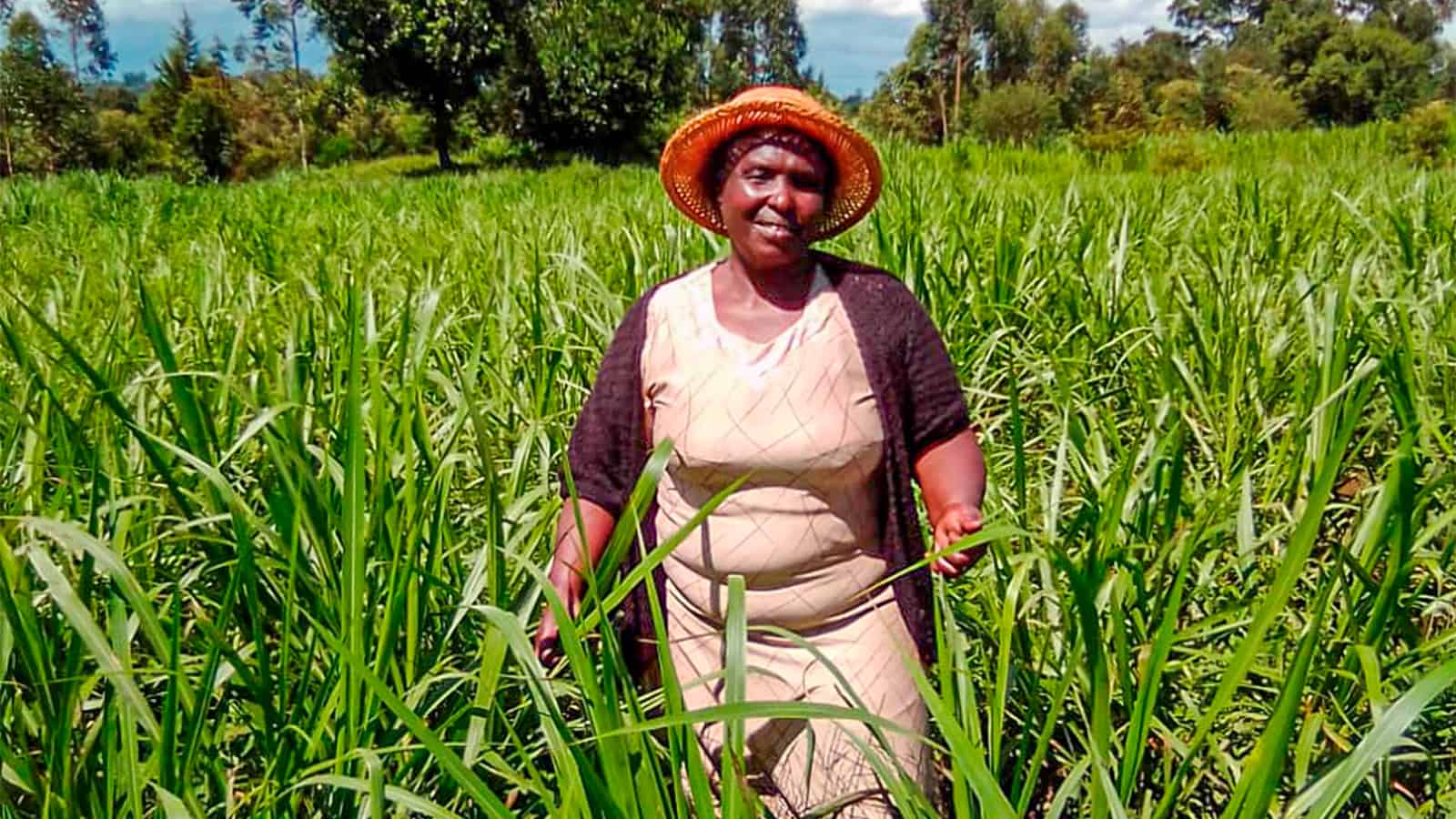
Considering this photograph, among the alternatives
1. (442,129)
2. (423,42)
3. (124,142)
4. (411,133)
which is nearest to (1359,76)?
(442,129)

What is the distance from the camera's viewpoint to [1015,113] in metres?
34.2

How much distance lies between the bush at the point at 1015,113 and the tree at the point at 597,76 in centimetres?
1306

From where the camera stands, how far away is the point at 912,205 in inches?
118

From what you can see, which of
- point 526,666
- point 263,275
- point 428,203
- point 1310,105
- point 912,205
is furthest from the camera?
point 1310,105

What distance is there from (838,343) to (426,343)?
0.65 metres

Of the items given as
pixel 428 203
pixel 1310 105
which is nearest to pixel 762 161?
pixel 428 203

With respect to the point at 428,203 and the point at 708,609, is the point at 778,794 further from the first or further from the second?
the point at 428,203

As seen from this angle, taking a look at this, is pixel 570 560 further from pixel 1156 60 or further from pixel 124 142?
pixel 1156 60

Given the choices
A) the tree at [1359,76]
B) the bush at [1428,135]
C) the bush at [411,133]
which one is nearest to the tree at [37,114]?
the bush at [411,133]

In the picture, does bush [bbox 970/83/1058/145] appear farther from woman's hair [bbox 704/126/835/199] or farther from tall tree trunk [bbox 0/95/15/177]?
woman's hair [bbox 704/126/835/199]

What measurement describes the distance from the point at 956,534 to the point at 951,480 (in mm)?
75

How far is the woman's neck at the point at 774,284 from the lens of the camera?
1191mm

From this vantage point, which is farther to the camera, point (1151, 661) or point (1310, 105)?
point (1310, 105)

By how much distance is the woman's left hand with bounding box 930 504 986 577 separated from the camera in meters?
1.11
